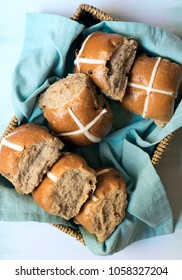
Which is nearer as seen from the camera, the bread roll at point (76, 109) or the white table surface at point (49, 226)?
the bread roll at point (76, 109)

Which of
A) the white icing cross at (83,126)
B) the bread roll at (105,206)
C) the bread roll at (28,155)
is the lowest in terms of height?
the bread roll at (105,206)

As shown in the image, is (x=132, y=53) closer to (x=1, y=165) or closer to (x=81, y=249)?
(x=1, y=165)

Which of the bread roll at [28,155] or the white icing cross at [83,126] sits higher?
the white icing cross at [83,126]

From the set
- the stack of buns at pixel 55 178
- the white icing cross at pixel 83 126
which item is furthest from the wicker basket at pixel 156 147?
the white icing cross at pixel 83 126

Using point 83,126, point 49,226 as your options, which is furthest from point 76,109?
point 49,226

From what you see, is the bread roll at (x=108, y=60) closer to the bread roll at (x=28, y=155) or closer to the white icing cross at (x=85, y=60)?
the white icing cross at (x=85, y=60)
